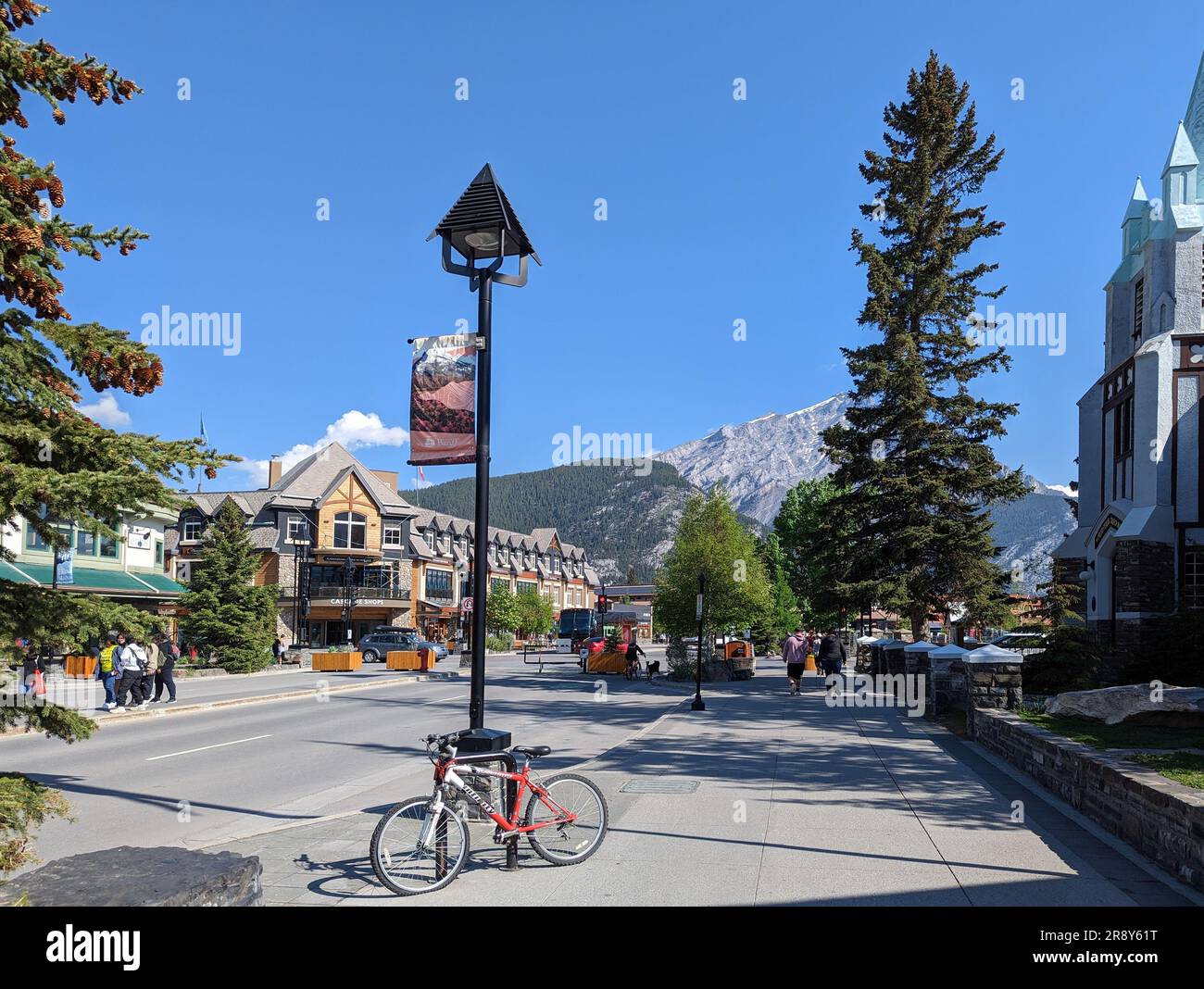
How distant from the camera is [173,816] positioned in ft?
33.1

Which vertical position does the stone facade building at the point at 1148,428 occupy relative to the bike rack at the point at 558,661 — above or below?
above

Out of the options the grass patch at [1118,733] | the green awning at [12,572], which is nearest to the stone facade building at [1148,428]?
the grass patch at [1118,733]

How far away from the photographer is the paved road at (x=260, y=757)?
9906mm

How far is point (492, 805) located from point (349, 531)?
61.4 metres

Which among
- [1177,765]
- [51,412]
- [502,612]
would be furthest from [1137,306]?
[502,612]

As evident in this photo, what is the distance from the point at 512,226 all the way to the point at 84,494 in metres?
4.77

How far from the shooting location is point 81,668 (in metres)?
33.8

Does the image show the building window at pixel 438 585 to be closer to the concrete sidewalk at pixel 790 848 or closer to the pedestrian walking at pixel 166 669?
the pedestrian walking at pixel 166 669

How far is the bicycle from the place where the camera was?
6562mm

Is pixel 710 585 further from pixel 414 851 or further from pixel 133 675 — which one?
pixel 414 851

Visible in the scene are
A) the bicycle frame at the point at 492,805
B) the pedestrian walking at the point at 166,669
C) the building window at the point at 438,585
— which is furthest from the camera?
the building window at the point at 438,585

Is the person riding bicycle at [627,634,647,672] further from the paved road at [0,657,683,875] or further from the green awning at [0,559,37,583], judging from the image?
the green awning at [0,559,37,583]

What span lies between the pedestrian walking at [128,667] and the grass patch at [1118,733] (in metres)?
17.9

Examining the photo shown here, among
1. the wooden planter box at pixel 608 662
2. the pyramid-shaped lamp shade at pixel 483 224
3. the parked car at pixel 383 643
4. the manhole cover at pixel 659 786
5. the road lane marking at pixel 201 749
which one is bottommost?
the parked car at pixel 383 643
